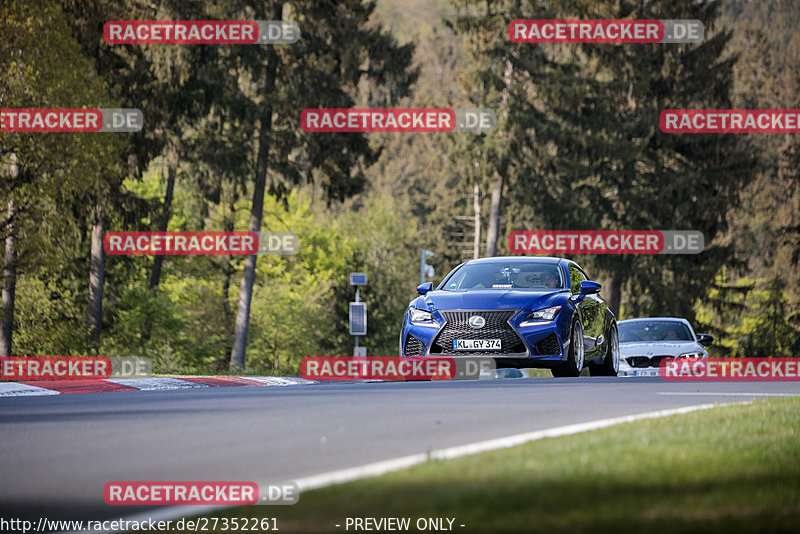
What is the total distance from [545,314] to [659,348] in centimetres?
712

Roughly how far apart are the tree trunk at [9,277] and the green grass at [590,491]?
72.2 ft

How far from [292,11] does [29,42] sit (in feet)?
45.4

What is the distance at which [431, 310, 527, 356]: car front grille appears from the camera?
52.2 ft

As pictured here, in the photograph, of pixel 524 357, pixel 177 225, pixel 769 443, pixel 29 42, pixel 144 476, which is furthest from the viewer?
pixel 177 225

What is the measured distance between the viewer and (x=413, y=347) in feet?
53.8

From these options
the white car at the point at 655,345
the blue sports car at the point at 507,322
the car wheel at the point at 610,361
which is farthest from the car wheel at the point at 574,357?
the white car at the point at 655,345

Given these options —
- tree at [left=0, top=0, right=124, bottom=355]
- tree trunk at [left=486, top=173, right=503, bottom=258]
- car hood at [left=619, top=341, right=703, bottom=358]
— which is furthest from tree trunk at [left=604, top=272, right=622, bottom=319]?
car hood at [left=619, top=341, right=703, bottom=358]

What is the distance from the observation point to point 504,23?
1870 inches

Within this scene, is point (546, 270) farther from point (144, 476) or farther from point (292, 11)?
point (292, 11)

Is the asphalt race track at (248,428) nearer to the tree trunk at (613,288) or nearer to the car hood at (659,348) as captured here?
the car hood at (659,348)

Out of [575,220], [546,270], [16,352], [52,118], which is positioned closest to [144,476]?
[546,270]

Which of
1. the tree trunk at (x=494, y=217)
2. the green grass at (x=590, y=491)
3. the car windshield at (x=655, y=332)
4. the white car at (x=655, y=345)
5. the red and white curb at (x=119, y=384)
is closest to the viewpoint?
the green grass at (x=590, y=491)

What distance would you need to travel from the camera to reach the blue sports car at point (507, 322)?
15930 mm

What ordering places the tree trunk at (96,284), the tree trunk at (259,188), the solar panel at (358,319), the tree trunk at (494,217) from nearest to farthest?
the solar panel at (358,319) → the tree trunk at (96,284) → the tree trunk at (259,188) → the tree trunk at (494,217)
